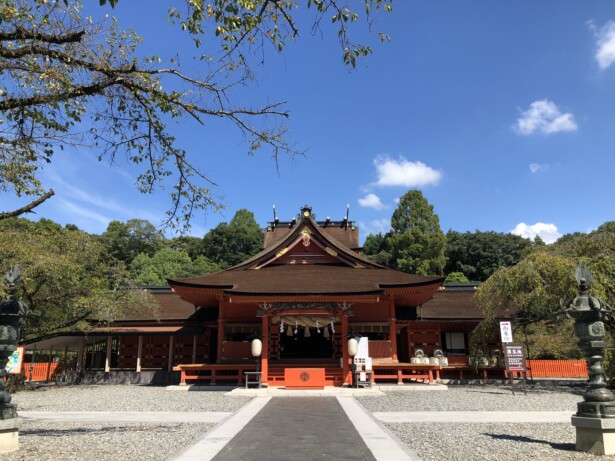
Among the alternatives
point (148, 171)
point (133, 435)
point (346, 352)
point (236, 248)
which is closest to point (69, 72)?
point (148, 171)

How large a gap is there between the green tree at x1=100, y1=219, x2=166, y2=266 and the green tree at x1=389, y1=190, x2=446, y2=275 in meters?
34.8

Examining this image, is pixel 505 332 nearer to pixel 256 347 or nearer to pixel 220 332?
pixel 256 347

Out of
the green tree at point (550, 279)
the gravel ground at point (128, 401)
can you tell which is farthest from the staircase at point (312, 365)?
the green tree at point (550, 279)

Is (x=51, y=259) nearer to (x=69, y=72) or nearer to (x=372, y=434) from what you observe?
(x=69, y=72)

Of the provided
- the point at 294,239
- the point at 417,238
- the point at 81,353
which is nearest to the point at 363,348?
the point at 294,239

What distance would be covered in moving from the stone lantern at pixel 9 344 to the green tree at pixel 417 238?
41333mm

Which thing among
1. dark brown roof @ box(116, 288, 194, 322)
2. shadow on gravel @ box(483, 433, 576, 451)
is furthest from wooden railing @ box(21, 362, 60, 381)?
shadow on gravel @ box(483, 433, 576, 451)

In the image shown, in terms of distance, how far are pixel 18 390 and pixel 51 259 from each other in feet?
22.1

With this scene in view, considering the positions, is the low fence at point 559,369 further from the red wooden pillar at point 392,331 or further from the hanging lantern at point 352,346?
the hanging lantern at point 352,346

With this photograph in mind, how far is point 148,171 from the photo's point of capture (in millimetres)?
7598

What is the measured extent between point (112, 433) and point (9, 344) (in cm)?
249

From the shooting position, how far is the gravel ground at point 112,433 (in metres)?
6.20

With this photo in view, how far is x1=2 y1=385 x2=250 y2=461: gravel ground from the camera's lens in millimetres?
6203

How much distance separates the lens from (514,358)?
48.4ft
